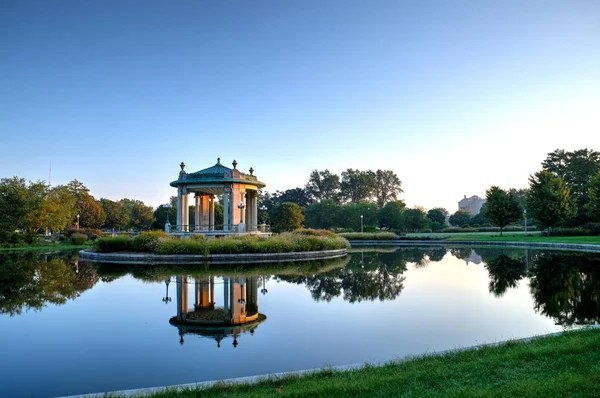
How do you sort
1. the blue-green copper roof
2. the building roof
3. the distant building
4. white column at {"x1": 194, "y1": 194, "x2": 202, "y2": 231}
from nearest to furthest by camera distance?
the building roof
the blue-green copper roof
white column at {"x1": 194, "y1": 194, "x2": 202, "y2": 231}
the distant building

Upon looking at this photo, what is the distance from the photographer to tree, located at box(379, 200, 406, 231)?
50906 mm

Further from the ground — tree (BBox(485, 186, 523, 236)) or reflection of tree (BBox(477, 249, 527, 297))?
tree (BBox(485, 186, 523, 236))

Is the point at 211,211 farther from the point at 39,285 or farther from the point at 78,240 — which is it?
the point at 39,285

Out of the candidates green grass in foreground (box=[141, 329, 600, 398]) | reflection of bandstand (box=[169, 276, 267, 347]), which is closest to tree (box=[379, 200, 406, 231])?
reflection of bandstand (box=[169, 276, 267, 347])

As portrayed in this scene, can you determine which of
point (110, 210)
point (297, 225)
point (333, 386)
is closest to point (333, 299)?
point (333, 386)

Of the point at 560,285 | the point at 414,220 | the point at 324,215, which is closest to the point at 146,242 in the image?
Result: the point at 560,285

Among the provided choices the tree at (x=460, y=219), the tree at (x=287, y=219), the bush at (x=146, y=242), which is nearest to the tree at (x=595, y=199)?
the tree at (x=287, y=219)

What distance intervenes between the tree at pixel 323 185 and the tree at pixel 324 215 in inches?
819

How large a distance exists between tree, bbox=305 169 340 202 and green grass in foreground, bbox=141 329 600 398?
69.9 metres

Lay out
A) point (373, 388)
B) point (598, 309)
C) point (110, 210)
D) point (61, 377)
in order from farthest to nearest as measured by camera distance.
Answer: point (110, 210) → point (598, 309) → point (61, 377) → point (373, 388)

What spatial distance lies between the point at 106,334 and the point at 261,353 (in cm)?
291

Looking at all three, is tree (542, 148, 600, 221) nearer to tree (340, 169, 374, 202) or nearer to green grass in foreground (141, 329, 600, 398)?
tree (340, 169, 374, 202)

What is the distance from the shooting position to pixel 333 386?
13.2 ft

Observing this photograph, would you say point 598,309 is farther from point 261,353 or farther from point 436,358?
point 261,353
